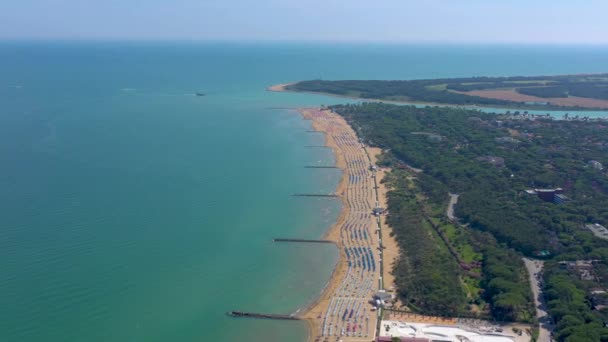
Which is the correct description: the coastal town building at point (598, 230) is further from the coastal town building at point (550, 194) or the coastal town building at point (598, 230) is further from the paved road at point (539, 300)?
the paved road at point (539, 300)

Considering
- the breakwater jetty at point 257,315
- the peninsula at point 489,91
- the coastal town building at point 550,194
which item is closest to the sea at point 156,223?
the breakwater jetty at point 257,315

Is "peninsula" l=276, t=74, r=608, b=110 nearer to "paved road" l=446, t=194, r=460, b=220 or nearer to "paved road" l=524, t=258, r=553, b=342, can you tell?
"paved road" l=446, t=194, r=460, b=220

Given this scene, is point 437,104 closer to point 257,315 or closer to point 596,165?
point 596,165

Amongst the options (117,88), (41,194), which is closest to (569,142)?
(41,194)

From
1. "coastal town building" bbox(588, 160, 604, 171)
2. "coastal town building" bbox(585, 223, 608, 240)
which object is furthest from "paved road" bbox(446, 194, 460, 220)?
"coastal town building" bbox(588, 160, 604, 171)

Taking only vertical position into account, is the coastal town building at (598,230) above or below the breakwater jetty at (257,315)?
above

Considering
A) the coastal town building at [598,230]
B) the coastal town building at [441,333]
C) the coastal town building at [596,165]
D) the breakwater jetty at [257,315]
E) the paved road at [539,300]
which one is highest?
the coastal town building at [596,165]
